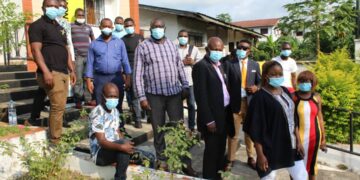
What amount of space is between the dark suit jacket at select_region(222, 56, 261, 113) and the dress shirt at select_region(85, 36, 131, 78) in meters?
1.40

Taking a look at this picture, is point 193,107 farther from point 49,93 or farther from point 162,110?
point 49,93

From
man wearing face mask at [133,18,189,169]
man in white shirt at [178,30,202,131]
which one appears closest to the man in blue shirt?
man wearing face mask at [133,18,189,169]

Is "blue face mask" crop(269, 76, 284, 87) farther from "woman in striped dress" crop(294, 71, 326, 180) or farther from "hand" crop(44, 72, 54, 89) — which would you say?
"hand" crop(44, 72, 54, 89)

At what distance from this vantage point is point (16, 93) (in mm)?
6301

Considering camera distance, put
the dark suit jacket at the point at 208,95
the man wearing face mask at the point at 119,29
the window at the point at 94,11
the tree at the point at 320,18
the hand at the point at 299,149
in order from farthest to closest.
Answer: the tree at the point at 320,18, the window at the point at 94,11, the man wearing face mask at the point at 119,29, the dark suit jacket at the point at 208,95, the hand at the point at 299,149

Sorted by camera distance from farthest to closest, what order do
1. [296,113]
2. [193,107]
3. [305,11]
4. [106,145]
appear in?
1. [305,11]
2. [193,107]
3. [296,113]
4. [106,145]

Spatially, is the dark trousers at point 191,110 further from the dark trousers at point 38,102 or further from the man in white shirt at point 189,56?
the dark trousers at point 38,102

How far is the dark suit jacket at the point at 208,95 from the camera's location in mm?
4066

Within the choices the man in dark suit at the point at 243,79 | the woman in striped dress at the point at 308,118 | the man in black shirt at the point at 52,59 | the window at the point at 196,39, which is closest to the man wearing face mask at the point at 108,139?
the man in black shirt at the point at 52,59

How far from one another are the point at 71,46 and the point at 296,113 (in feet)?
13.2

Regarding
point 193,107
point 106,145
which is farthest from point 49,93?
point 193,107

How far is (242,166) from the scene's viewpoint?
5.39m

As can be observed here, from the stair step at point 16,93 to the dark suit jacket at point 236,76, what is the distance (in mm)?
3626

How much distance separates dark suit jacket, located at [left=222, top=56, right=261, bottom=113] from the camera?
4.52m
